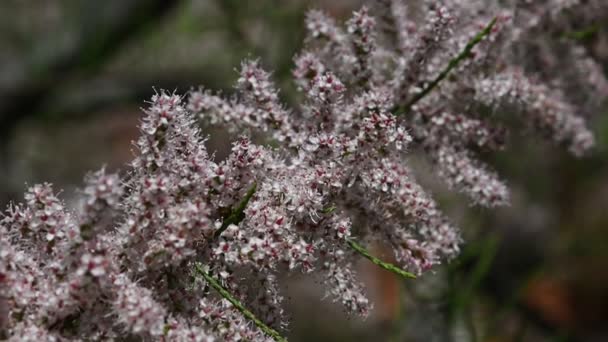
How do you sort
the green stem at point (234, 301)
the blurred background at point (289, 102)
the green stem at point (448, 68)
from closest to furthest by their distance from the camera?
1. the green stem at point (234, 301)
2. the green stem at point (448, 68)
3. the blurred background at point (289, 102)

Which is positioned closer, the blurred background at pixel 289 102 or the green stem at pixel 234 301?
the green stem at pixel 234 301

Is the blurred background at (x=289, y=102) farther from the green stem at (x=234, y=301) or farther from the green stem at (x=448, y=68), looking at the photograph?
the green stem at (x=234, y=301)

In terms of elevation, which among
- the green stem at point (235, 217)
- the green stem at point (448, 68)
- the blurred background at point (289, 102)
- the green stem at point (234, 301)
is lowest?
the green stem at point (234, 301)

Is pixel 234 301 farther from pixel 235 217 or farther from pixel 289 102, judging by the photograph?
pixel 289 102

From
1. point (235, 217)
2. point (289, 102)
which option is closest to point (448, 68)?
point (235, 217)

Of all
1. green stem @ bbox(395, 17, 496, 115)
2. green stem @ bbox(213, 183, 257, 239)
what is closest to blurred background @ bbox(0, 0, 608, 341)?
green stem @ bbox(395, 17, 496, 115)

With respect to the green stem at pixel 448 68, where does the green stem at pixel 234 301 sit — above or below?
below

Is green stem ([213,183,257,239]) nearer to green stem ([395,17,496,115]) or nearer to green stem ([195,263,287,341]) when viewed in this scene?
green stem ([195,263,287,341])

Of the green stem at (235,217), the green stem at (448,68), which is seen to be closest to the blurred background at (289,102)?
the green stem at (448,68)

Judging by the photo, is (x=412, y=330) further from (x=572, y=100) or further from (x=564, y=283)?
(x=564, y=283)

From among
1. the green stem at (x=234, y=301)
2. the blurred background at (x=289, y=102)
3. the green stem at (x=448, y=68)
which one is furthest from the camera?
the blurred background at (x=289, y=102)
